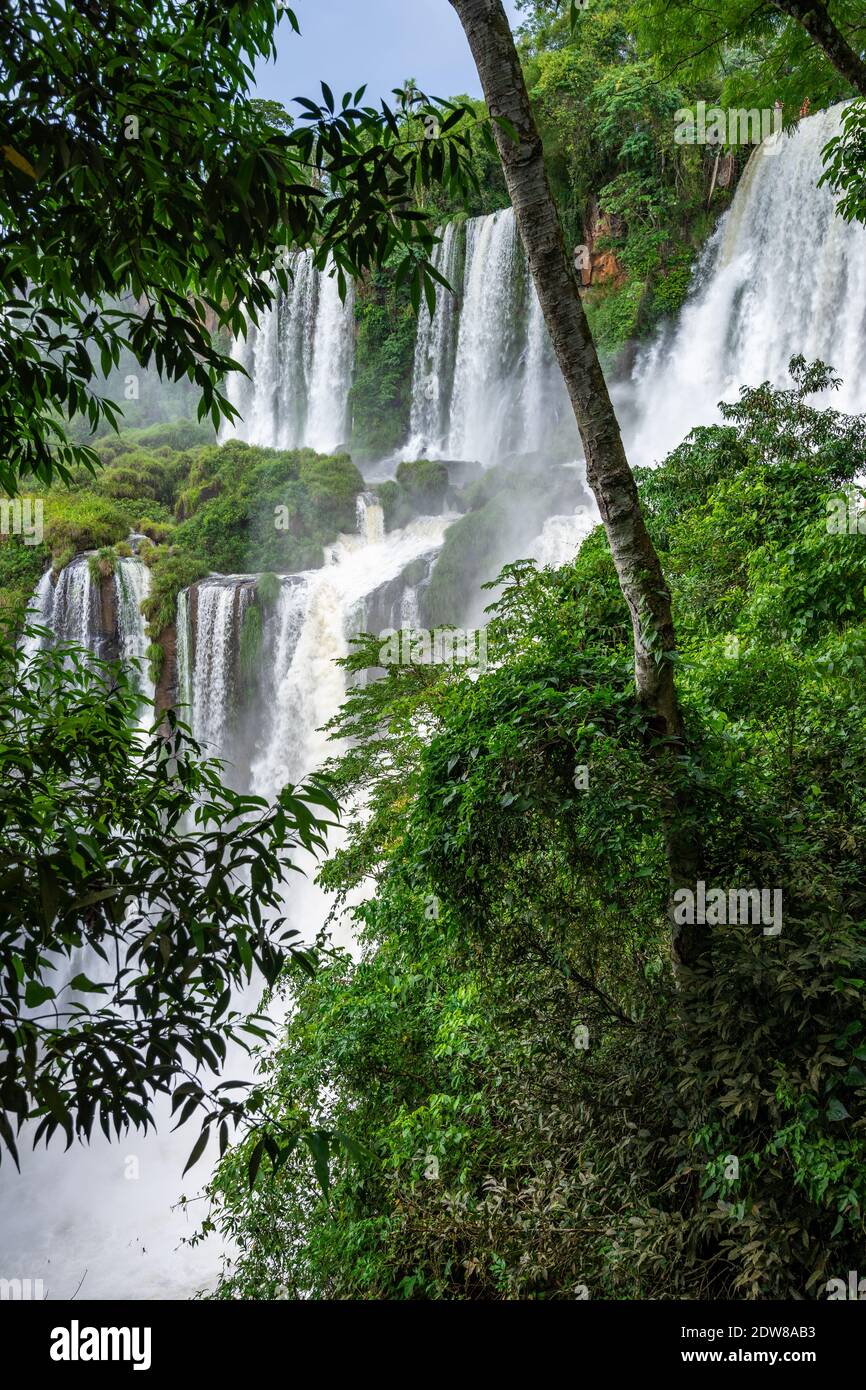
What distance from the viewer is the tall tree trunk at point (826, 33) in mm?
3924

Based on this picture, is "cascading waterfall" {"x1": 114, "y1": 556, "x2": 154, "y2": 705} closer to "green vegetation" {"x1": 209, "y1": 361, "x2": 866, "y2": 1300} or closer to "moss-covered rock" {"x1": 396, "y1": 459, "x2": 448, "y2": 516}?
"moss-covered rock" {"x1": 396, "y1": 459, "x2": 448, "y2": 516}

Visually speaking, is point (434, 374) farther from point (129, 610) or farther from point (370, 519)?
point (129, 610)

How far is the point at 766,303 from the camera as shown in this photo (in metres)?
14.9

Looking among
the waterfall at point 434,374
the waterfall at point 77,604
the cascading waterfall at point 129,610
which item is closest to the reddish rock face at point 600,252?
the waterfall at point 434,374

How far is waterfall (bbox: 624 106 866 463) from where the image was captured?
43.9 ft

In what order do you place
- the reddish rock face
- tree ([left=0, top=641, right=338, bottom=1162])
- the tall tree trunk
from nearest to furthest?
tree ([left=0, top=641, right=338, bottom=1162]) < the tall tree trunk < the reddish rock face

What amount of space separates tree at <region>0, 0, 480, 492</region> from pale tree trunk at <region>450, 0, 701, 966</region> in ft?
2.51

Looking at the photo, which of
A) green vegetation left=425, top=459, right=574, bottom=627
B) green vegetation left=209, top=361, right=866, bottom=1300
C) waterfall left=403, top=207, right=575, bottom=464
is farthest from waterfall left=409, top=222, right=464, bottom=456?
green vegetation left=209, top=361, right=866, bottom=1300

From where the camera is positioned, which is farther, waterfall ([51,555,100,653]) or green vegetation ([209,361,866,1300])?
waterfall ([51,555,100,653])

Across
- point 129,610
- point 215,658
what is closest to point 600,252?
point 215,658

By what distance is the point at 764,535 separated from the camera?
7.54 metres

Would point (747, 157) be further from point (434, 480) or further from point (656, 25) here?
point (656, 25)

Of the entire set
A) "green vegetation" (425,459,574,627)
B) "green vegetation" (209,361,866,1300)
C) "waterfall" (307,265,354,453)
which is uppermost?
"waterfall" (307,265,354,453)

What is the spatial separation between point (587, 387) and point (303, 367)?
71.4ft
